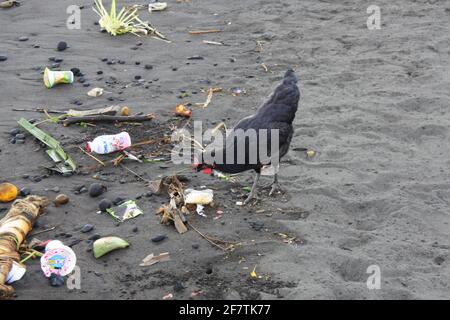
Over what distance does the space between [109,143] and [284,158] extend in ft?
5.30

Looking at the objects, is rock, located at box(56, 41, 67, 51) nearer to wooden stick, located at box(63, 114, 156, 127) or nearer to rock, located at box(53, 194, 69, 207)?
wooden stick, located at box(63, 114, 156, 127)

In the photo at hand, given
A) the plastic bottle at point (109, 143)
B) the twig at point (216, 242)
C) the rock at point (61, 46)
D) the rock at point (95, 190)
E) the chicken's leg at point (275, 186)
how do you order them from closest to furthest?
the twig at point (216, 242), the rock at point (95, 190), the chicken's leg at point (275, 186), the plastic bottle at point (109, 143), the rock at point (61, 46)

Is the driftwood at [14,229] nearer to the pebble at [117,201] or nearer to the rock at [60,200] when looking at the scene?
the rock at [60,200]

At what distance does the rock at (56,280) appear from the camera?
380cm

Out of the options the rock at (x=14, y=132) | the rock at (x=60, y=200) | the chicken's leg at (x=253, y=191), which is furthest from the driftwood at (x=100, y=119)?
the chicken's leg at (x=253, y=191)

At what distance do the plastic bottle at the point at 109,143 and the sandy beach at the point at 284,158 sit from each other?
0.31ft

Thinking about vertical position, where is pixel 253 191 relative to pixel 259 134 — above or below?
below

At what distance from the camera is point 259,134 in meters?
4.69

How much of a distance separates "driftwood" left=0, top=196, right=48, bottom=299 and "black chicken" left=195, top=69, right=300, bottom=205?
133 centimetres

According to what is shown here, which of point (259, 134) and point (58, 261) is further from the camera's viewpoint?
point (259, 134)

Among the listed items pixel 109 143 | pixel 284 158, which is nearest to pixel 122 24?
pixel 109 143

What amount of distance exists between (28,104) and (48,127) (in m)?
0.66

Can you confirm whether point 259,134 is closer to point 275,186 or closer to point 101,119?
point 275,186
